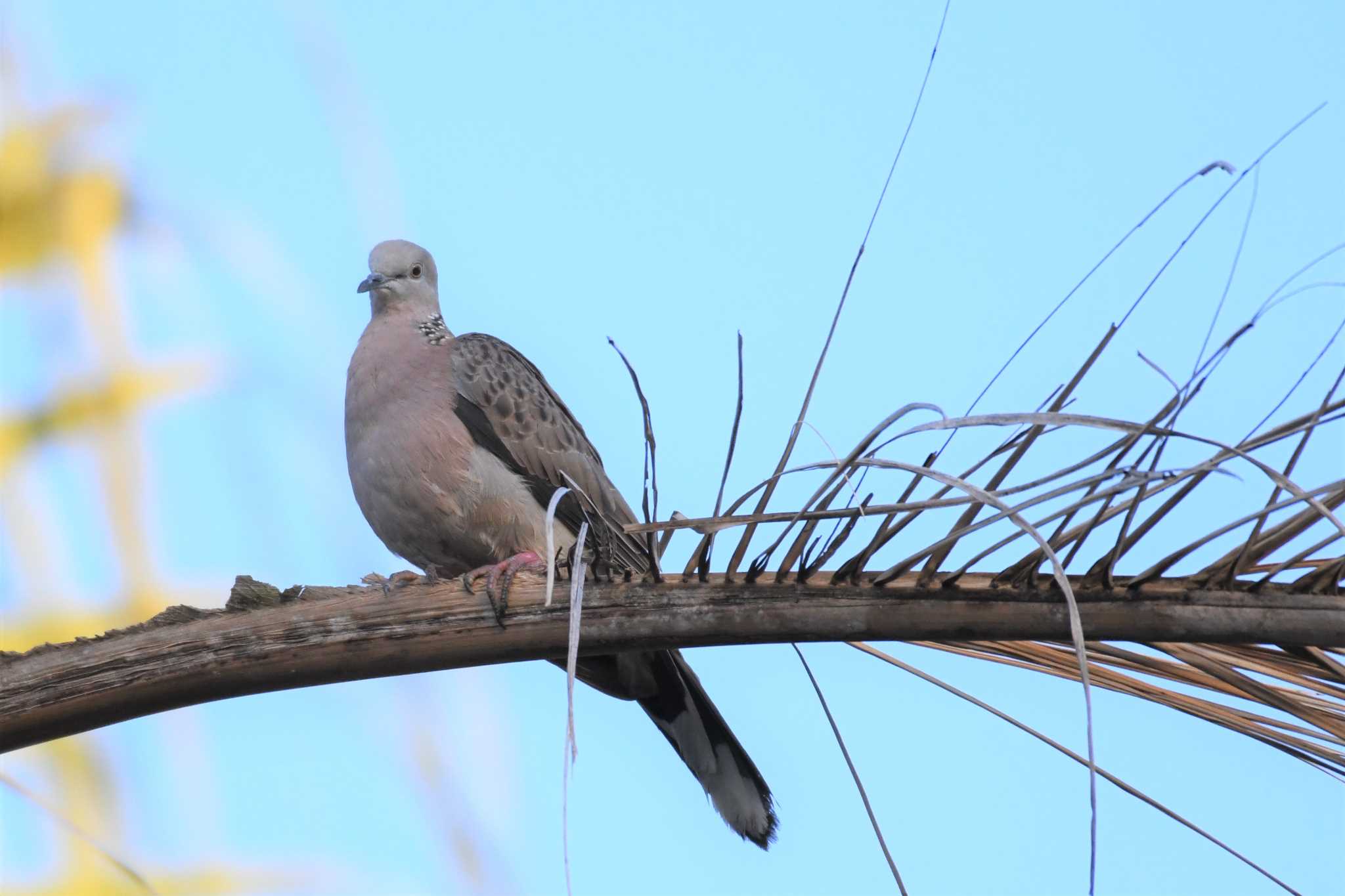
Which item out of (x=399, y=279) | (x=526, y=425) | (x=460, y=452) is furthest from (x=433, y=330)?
(x=460, y=452)

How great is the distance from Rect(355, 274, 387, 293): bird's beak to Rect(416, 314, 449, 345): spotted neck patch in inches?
8.8

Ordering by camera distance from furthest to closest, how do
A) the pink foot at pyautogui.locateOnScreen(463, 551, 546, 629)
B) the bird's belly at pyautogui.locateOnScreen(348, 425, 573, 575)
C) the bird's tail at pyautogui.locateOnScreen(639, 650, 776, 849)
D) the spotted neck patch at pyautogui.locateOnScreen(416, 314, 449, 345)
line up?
the spotted neck patch at pyautogui.locateOnScreen(416, 314, 449, 345)
the bird's belly at pyautogui.locateOnScreen(348, 425, 573, 575)
the bird's tail at pyautogui.locateOnScreen(639, 650, 776, 849)
the pink foot at pyautogui.locateOnScreen(463, 551, 546, 629)

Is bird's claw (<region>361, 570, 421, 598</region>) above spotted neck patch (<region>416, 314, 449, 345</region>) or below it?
Result: below

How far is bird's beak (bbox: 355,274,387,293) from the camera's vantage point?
17.1ft

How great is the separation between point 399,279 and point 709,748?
2511 mm

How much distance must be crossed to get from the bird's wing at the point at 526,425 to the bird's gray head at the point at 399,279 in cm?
31

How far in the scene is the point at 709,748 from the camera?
3.42 meters

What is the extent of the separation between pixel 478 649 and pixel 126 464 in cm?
356

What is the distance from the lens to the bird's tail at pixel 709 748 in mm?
3195

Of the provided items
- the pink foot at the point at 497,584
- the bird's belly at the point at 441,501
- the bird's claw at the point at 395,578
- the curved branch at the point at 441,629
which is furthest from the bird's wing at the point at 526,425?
the curved branch at the point at 441,629

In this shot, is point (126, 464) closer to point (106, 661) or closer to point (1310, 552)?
point (106, 661)

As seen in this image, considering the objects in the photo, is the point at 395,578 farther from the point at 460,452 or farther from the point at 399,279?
the point at 399,279

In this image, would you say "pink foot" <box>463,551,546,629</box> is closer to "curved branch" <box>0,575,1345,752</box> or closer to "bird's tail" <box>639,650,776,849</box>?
"curved branch" <box>0,575,1345,752</box>

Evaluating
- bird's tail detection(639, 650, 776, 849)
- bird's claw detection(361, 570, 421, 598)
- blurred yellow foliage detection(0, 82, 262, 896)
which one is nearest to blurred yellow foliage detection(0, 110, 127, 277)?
blurred yellow foliage detection(0, 82, 262, 896)
